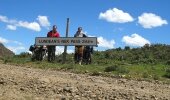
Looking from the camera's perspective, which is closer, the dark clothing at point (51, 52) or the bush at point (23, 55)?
the dark clothing at point (51, 52)

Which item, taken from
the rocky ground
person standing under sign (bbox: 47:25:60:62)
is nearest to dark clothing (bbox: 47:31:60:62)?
person standing under sign (bbox: 47:25:60:62)

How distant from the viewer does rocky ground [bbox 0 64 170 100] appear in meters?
12.7

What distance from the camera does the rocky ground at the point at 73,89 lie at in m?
12.7

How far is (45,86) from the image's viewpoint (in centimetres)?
1371

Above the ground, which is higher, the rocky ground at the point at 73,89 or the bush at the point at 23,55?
the bush at the point at 23,55

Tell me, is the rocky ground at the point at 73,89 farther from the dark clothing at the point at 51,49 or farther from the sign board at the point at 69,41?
the dark clothing at the point at 51,49

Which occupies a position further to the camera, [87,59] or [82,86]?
[87,59]

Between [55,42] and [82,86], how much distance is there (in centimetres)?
1247

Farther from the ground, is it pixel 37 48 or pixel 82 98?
pixel 37 48

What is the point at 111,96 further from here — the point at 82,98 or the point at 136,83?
the point at 136,83

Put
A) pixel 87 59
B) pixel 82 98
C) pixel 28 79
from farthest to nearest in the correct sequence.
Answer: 1. pixel 87 59
2. pixel 28 79
3. pixel 82 98

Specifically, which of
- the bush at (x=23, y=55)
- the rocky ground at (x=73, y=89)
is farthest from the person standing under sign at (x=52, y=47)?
the rocky ground at (x=73, y=89)

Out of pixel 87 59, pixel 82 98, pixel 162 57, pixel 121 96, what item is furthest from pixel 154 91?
Answer: pixel 162 57

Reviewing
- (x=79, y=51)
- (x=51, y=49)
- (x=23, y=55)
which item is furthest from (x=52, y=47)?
(x=23, y=55)
